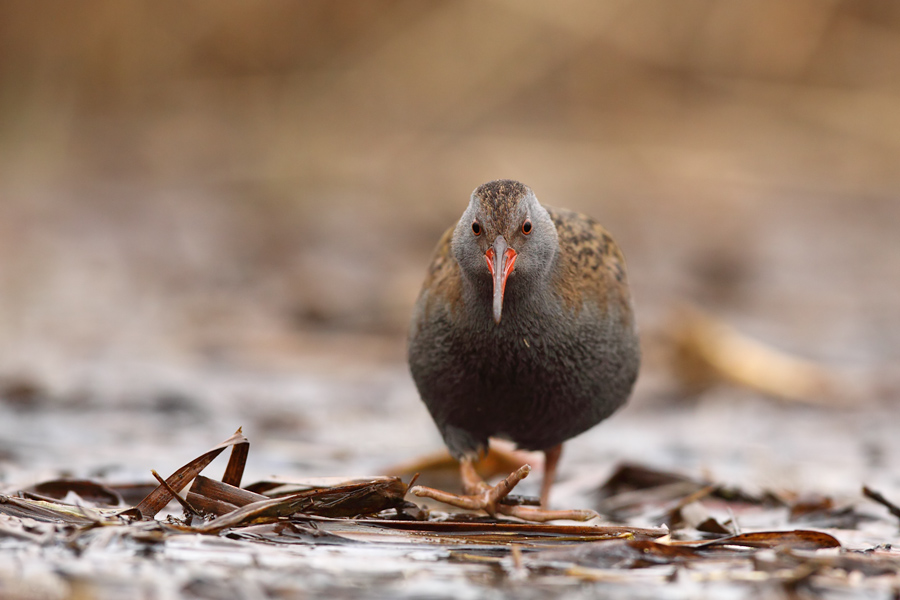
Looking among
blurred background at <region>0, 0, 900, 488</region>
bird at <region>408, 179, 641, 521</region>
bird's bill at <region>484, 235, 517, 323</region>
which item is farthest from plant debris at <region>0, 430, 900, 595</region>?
blurred background at <region>0, 0, 900, 488</region>

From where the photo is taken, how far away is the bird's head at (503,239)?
13.5 ft

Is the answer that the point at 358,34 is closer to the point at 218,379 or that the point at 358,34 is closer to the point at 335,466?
the point at 218,379

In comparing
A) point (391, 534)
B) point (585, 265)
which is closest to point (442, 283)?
point (585, 265)

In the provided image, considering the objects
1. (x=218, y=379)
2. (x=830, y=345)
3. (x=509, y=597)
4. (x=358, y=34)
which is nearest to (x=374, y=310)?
(x=218, y=379)

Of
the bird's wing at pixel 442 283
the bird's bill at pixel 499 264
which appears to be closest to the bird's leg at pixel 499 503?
the bird's bill at pixel 499 264

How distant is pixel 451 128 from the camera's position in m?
13.7

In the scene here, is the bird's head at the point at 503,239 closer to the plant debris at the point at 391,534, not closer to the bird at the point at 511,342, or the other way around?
the bird at the point at 511,342

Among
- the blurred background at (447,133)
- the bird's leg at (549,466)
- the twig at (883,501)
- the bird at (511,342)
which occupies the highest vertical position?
the blurred background at (447,133)

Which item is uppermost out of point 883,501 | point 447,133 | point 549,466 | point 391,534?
point 447,133

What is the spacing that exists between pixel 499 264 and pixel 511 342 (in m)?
0.31

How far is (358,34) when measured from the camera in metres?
13.5

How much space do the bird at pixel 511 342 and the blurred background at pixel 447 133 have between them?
234 inches

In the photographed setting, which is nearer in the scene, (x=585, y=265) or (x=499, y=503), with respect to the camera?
(x=499, y=503)

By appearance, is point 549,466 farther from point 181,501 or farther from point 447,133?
point 447,133
